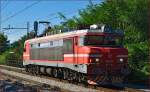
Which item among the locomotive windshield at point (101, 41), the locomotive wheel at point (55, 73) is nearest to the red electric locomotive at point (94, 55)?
the locomotive windshield at point (101, 41)

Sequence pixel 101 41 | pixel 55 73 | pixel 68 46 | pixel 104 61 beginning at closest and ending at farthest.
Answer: pixel 104 61 < pixel 101 41 < pixel 68 46 < pixel 55 73

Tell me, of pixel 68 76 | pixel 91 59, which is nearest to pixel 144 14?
pixel 68 76

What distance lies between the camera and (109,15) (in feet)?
116

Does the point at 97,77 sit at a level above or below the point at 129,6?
below

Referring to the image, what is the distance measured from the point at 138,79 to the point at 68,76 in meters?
4.25

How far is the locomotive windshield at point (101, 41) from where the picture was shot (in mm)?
22984

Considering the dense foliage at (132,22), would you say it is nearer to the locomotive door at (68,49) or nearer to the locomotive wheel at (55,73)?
the locomotive door at (68,49)

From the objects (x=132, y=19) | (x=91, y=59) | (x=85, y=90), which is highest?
(x=132, y=19)

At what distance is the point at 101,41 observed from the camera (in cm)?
2314

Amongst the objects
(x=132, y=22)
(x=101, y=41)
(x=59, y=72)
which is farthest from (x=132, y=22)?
(x=101, y=41)

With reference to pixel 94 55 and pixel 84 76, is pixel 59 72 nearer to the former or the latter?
pixel 84 76

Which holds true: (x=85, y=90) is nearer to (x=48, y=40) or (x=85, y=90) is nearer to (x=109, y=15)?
(x=48, y=40)

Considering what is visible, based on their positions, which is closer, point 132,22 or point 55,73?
point 55,73

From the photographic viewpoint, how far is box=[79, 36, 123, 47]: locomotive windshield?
2298 cm
